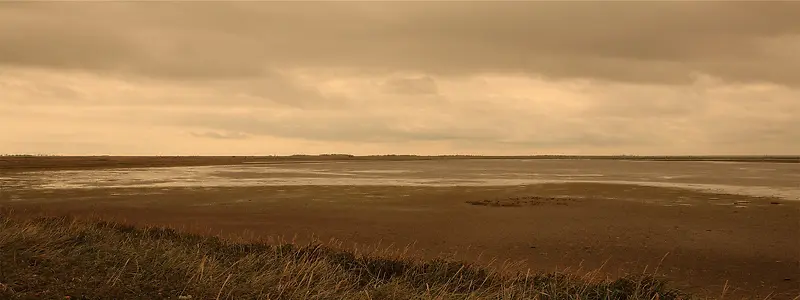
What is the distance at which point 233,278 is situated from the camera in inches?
293

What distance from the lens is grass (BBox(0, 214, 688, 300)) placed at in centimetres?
650

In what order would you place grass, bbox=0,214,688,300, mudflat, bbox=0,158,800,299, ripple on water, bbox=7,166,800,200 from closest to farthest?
grass, bbox=0,214,688,300
mudflat, bbox=0,158,800,299
ripple on water, bbox=7,166,800,200

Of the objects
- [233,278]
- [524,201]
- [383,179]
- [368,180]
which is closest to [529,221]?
[524,201]

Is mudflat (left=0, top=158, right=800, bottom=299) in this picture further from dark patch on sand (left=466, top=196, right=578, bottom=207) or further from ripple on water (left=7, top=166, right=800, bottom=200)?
ripple on water (left=7, top=166, right=800, bottom=200)

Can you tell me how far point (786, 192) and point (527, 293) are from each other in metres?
32.9

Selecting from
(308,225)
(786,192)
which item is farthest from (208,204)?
(786,192)

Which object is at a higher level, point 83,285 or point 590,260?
point 83,285

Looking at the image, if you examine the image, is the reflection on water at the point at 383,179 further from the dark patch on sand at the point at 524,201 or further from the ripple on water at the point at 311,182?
the dark patch on sand at the point at 524,201

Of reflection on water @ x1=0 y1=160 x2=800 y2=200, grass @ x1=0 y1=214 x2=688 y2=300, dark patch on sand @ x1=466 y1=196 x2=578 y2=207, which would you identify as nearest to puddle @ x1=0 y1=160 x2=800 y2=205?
reflection on water @ x1=0 y1=160 x2=800 y2=200

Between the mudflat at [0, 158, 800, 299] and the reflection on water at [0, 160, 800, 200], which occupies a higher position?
the reflection on water at [0, 160, 800, 200]

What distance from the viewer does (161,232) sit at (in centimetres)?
1391

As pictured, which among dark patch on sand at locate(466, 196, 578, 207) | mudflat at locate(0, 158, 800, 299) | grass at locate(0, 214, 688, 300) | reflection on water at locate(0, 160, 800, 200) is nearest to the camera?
grass at locate(0, 214, 688, 300)

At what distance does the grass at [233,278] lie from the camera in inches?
256

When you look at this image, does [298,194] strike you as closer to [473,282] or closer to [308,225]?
[308,225]
